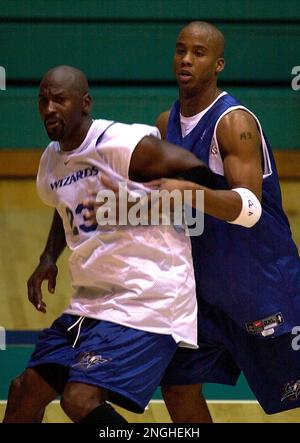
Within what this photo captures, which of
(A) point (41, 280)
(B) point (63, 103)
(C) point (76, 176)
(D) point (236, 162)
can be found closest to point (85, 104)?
(B) point (63, 103)

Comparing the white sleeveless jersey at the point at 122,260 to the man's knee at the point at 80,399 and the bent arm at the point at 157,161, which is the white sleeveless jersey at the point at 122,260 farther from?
the man's knee at the point at 80,399

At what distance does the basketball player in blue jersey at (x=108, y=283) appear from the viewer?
283cm

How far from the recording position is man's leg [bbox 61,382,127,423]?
8.98 ft

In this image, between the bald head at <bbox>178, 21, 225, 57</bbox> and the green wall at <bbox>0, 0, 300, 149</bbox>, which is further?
the green wall at <bbox>0, 0, 300, 149</bbox>

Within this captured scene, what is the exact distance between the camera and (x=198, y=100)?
3.18 meters

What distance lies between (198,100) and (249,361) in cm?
80

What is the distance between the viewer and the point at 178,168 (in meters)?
2.83

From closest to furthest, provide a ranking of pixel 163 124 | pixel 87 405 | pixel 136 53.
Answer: pixel 87 405 < pixel 163 124 < pixel 136 53

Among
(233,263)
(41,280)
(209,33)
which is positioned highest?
(209,33)

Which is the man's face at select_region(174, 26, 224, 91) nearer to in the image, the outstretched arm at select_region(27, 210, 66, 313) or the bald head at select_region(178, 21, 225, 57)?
the bald head at select_region(178, 21, 225, 57)

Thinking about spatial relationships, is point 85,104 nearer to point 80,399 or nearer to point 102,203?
point 102,203

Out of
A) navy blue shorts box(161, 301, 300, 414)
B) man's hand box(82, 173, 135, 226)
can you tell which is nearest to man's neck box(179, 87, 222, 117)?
man's hand box(82, 173, 135, 226)

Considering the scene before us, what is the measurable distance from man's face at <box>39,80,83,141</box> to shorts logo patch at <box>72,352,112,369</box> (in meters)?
0.60

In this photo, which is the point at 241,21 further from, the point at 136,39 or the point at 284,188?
the point at 284,188
